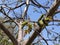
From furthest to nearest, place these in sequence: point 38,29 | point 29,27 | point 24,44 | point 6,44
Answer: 1. point 6,44
2. point 24,44
3. point 38,29
4. point 29,27

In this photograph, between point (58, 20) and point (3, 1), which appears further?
point (3, 1)

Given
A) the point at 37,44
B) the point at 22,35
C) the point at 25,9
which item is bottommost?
the point at 37,44

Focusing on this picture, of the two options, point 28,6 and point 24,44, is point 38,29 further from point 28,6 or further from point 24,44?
point 28,6

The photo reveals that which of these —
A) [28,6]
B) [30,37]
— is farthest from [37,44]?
[30,37]

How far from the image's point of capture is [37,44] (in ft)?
20.0

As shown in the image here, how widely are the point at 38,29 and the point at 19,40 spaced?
0.95 m

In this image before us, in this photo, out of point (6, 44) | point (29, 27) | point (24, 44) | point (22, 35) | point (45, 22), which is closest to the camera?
point (29, 27)

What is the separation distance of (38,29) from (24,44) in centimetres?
70

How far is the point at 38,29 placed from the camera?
169 inches

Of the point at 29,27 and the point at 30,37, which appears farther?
the point at 30,37

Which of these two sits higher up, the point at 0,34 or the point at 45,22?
the point at 45,22

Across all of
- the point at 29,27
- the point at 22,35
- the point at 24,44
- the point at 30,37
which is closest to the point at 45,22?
the point at 29,27

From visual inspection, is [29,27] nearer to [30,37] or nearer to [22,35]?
[30,37]

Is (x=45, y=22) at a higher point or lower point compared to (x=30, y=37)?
higher
